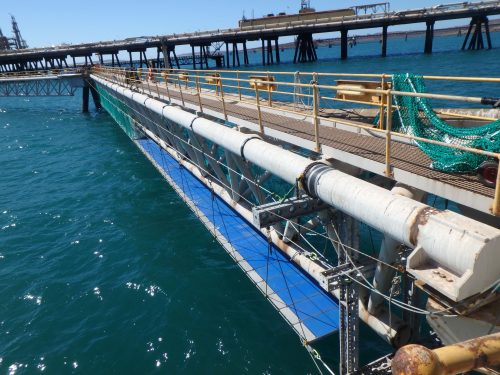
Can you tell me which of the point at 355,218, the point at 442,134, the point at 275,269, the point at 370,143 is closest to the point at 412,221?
the point at 355,218

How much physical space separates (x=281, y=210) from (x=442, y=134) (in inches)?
140

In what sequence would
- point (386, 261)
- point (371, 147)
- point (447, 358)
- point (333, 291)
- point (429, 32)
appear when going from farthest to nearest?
1. point (429, 32)
2. point (333, 291)
3. point (371, 147)
4. point (386, 261)
5. point (447, 358)

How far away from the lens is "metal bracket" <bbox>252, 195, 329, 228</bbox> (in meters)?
7.83

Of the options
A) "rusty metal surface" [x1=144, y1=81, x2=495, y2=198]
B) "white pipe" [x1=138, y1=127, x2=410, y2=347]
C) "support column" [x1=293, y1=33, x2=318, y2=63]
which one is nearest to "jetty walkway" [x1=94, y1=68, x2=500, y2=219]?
"rusty metal surface" [x1=144, y1=81, x2=495, y2=198]

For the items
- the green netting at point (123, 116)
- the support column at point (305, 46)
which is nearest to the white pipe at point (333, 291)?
the green netting at point (123, 116)

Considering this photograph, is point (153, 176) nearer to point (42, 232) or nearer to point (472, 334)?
point (42, 232)

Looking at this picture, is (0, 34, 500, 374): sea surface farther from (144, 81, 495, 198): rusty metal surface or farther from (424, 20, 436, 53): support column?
(424, 20, 436, 53): support column

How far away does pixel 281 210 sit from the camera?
26.0 feet

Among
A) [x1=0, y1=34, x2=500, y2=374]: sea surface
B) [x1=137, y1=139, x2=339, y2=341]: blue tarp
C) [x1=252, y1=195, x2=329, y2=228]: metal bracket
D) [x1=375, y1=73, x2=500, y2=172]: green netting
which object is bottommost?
[x1=0, y1=34, x2=500, y2=374]: sea surface

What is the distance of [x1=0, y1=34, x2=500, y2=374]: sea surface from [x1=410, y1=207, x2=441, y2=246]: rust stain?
17.8ft

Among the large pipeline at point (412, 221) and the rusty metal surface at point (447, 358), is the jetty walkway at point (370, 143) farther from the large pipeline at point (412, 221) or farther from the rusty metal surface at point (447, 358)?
the rusty metal surface at point (447, 358)

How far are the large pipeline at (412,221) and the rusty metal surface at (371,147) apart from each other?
898 mm

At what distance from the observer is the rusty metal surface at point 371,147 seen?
5965 millimetres

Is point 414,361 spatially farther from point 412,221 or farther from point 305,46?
point 305,46
